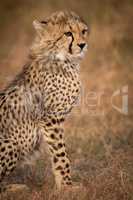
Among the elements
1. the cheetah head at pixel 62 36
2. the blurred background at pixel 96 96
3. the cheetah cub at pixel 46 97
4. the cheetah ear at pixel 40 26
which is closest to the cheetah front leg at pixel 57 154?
the cheetah cub at pixel 46 97

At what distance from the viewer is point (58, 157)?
6203 millimetres

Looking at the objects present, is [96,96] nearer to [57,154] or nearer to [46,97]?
[46,97]

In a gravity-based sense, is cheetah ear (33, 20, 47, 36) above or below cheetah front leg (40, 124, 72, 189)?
above

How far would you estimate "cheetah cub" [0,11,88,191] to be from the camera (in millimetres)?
6016

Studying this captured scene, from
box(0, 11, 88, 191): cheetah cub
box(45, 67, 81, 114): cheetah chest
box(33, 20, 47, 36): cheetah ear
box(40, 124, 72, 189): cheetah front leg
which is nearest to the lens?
box(0, 11, 88, 191): cheetah cub

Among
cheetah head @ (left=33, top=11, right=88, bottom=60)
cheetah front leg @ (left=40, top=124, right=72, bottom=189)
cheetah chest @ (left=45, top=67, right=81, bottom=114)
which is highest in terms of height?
cheetah head @ (left=33, top=11, right=88, bottom=60)

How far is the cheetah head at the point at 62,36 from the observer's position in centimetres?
635

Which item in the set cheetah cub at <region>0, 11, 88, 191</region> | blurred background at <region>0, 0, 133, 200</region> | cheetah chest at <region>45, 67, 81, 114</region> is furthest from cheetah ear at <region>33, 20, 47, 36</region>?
blurred background at <region>0, 0, 133, 200</region>

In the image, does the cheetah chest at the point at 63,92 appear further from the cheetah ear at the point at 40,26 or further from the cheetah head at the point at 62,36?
the cheetah ear at the point at 40,26

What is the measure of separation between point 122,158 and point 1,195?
123 centimetres

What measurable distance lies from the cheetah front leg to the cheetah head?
645mm

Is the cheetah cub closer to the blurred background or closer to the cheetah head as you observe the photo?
the cheetah head

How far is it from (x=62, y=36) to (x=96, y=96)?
2584 millimetres

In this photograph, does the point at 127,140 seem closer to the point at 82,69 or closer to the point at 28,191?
the point at 28,191
